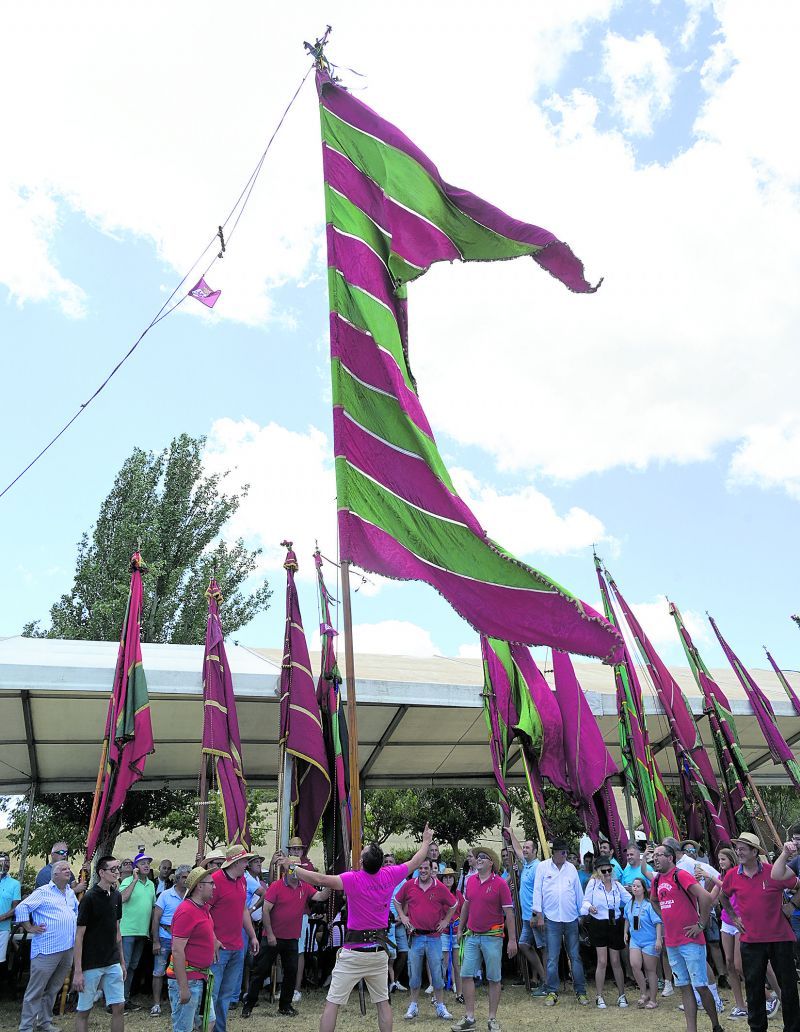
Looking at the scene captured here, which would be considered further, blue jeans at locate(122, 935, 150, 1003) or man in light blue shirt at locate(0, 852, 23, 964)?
blue jeans at locate(122, 935, 150, 1003)

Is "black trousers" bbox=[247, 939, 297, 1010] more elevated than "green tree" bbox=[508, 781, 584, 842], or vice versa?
"green tree" bbox=[508, 781, 584, 842]

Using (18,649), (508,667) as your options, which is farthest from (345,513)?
(18,649)

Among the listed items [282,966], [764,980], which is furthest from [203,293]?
[764,980]

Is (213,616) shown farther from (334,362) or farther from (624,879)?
(624,879)


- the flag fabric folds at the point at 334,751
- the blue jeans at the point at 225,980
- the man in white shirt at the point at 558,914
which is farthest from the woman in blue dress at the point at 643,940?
the blue jeans at the point at 225,980

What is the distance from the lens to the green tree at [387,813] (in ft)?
104

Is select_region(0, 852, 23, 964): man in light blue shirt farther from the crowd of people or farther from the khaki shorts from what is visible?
the khaki shorts

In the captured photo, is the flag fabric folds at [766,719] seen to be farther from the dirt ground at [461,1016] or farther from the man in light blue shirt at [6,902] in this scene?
the man in light blue shirt at [6,902]

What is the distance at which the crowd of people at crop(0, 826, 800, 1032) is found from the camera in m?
6.17

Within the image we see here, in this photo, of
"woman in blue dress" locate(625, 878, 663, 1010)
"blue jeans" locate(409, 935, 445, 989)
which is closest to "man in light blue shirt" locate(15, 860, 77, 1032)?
"blue jeans" locate(409, 935, 445, 989)

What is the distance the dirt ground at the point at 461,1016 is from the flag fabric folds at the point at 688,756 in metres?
5.09

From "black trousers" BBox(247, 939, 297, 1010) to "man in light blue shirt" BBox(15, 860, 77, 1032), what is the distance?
2.16m

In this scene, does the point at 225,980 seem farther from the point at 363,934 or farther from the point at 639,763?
the point at 639,763

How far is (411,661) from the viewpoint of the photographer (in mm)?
18094
